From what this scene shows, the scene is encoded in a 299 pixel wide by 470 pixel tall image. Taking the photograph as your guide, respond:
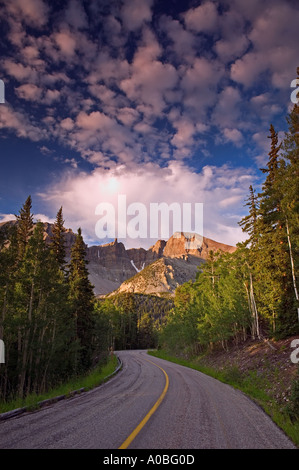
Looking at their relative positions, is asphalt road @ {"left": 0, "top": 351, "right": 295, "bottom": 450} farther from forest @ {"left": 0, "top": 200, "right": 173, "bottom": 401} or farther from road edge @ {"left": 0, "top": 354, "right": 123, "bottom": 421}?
forest @ {"left": 0, "top": 200, "right": 173, "bottom": 401}

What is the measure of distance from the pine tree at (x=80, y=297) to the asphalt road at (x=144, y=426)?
22768mm

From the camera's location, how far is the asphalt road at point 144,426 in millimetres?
5262

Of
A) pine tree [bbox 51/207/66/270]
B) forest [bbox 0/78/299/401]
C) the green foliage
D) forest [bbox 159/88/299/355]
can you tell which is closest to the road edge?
forest [bbox 0/78/299/401]

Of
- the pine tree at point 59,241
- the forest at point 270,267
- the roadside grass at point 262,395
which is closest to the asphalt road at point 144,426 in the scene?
the roadside grass at point 262,395

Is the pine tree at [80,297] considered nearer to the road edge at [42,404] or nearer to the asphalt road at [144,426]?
the road edge at [42,404]

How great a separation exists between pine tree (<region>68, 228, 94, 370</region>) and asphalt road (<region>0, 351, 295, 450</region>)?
22.8 m

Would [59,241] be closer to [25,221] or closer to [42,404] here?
[25,221]

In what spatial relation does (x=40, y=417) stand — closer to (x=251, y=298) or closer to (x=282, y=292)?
(x=282, y=292)

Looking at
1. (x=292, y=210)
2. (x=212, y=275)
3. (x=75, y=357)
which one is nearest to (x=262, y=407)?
(x=292, y=210)

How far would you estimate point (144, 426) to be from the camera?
6371 millimetres

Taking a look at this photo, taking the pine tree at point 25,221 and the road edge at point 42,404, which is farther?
the pine tree at point 25,221

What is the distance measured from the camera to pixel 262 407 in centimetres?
952

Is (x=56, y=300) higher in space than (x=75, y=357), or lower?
higher
